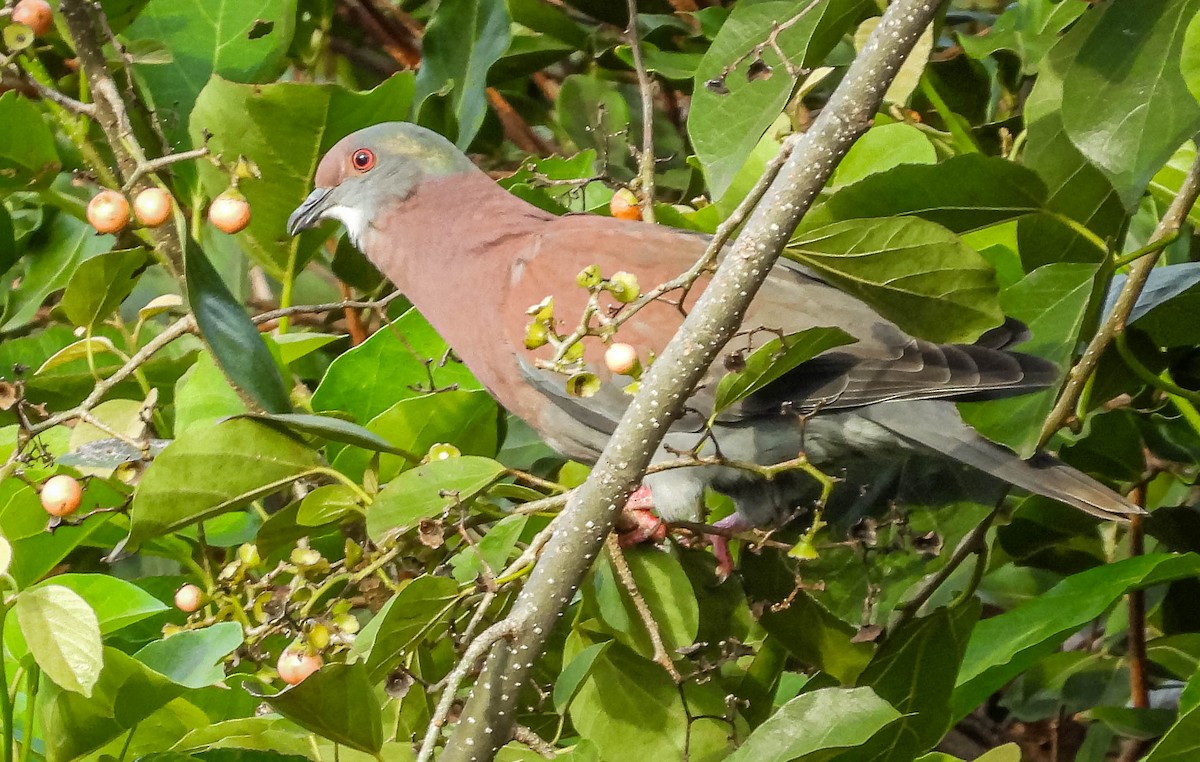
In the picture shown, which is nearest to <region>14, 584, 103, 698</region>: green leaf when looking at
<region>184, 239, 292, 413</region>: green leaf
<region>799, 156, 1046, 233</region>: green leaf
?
<region>184, 239, 292, 413</region>: green leaf

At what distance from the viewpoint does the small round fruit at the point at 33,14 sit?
4.06 feet

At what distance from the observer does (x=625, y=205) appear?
1.28 metres

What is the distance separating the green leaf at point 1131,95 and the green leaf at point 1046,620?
318 millimetres

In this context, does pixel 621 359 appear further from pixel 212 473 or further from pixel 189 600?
pixel 189 600

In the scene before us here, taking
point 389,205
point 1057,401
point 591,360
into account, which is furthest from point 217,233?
point 1057,401

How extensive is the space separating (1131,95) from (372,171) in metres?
0.97

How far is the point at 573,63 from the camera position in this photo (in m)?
1.99

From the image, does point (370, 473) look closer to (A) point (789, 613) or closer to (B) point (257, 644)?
(B) point (257, 644)

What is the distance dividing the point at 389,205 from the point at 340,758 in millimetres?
879

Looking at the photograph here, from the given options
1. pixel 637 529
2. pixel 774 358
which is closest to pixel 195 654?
pixel 637 529

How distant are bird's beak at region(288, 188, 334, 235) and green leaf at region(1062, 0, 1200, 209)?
2.78 feet

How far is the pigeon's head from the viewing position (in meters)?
1.49

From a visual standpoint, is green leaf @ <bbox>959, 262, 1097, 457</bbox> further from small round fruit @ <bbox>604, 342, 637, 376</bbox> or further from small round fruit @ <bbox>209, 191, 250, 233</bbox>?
small round fruit @ <bbox>209, 191, 250, 233</bbox>

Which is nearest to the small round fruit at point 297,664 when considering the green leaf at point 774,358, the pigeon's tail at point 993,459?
the green leaf at point 774,358
